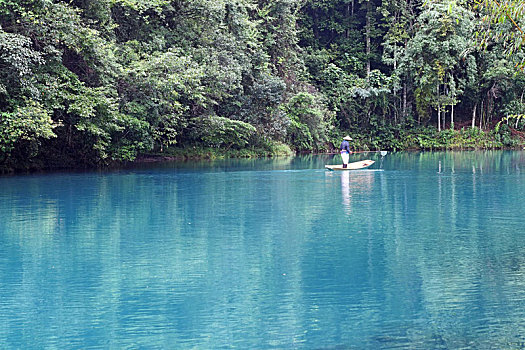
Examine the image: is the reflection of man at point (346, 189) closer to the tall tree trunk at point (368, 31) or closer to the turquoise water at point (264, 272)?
the turquoise water at point (264, 272)

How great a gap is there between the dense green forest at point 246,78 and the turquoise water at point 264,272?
3.21 metres

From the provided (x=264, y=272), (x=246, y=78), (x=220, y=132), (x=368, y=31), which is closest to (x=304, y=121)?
(x=246, y=78)

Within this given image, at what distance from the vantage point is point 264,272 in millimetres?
7816

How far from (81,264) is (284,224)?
13.7 ft

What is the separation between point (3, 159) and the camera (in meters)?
23.8

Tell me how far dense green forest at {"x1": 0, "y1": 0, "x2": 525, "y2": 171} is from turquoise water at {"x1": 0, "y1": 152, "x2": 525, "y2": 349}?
3210mm

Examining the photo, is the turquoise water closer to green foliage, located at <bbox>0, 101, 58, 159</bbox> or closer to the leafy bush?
green foliage, located at <bbox>0, 101, 58, 159</bbox>

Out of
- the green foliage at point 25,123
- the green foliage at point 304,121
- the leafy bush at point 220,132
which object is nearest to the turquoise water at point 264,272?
the green foliage at point 25,123

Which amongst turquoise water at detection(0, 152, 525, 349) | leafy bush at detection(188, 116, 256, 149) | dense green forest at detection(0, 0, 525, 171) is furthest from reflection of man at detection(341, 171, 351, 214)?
leafy bush at detection(188, 116, 256, 149)

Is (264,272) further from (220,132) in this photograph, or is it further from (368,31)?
(368,31)

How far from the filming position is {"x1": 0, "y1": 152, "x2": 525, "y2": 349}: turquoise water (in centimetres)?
566

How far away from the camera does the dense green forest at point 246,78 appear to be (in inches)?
845

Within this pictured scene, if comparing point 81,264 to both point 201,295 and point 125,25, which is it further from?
point 125,25

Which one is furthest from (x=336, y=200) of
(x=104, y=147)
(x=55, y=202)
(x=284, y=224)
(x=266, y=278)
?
(x=104, y=147)
